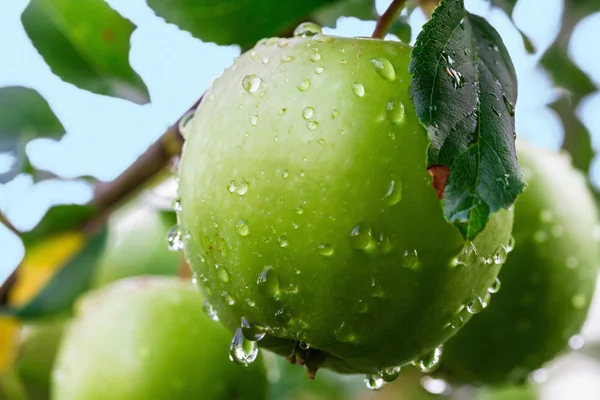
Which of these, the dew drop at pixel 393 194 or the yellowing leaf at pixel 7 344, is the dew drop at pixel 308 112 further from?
the yellowing leaf at pixel 7 344

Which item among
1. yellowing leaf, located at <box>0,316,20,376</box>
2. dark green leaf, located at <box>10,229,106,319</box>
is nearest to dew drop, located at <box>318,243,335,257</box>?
dark green leaf, located at <box>10,229,106,319</box>

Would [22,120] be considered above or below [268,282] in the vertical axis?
below

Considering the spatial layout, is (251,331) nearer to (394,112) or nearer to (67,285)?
(394,112)

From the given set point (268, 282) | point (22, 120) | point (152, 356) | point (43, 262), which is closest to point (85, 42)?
point (22, 120)

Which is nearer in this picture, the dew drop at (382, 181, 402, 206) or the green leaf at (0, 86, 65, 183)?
the dew drop at (382, 181, 402, 206)

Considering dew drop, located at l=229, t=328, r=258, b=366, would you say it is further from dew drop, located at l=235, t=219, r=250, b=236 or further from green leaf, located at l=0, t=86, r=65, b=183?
green leaf, located at l=0, t=86, r=65, b=183

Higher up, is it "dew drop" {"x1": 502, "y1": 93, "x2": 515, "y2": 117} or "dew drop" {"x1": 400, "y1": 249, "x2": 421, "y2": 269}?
"dew drop" {"x1": 502, "y1": 93, "x2": 515, "y2": 117}

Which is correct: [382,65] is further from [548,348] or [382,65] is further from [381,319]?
[548,348]

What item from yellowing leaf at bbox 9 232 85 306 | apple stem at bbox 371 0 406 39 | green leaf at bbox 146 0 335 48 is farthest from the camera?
yellowing leaf at bbox 9 232 85 306
